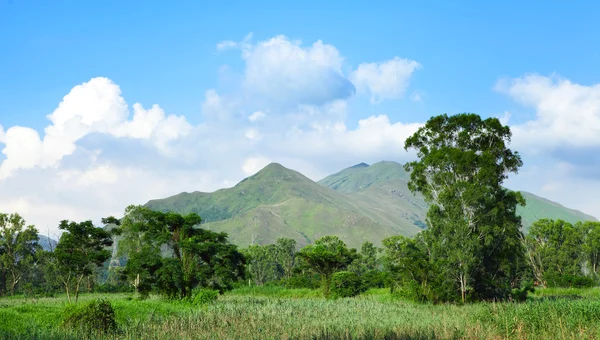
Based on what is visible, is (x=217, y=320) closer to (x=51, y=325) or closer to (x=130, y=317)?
(x=130, y=317)

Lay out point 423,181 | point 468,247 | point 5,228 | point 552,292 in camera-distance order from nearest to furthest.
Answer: point 468,247 → point 423,181 → point 552,292 → point 5,228

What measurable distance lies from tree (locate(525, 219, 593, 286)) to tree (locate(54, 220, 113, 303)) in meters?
55.0

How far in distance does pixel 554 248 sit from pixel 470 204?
45.2 metres

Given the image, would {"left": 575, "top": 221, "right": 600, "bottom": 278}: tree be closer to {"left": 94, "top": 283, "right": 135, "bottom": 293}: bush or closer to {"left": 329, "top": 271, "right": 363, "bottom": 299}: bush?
{"left": 329, "top": 271, "right": 363, "bottom": 299}: bush

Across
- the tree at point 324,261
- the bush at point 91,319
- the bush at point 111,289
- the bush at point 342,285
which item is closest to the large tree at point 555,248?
the bush at point 342,285

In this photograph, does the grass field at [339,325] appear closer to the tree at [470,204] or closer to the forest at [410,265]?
the forest at [410,265]

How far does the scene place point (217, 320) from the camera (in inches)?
676

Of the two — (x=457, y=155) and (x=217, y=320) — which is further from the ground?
(x=457, y=155)

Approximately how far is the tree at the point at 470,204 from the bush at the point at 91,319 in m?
20.2

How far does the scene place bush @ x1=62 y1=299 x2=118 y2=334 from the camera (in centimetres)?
1559

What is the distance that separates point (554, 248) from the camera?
67.3m

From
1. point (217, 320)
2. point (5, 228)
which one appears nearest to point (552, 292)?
point (217, 320)

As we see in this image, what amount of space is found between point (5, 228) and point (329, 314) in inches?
2037

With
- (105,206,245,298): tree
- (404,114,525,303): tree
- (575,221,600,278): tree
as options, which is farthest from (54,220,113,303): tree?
(575,221,600,278): tree
